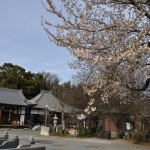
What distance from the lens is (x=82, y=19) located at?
9078 millimetres

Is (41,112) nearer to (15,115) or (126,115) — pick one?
(15,115)

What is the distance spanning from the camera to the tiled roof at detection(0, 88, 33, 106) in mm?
47625

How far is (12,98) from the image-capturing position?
161ft

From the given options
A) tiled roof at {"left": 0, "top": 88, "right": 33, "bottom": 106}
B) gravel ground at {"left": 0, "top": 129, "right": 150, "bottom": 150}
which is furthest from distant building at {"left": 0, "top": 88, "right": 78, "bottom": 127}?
gravel ground at {"left": 0, "top": 129, "right": 150, "bottom": 150}

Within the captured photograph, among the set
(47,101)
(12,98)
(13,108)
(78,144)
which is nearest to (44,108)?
(47,101)

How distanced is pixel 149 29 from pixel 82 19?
1.89 meters

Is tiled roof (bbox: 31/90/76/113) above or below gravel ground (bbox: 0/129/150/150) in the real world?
above

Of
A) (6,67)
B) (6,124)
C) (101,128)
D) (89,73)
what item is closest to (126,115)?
(101,128)

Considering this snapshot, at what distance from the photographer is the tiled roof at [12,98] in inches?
1875

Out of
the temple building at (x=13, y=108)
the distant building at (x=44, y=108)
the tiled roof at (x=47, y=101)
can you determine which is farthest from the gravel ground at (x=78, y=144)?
the tiled roof at (x=47, y=101)

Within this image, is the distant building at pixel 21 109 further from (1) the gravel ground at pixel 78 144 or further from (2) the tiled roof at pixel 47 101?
(1) the gravel ground at pixel 78 144

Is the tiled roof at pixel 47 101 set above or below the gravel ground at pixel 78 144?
above

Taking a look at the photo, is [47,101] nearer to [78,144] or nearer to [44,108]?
[44,108]

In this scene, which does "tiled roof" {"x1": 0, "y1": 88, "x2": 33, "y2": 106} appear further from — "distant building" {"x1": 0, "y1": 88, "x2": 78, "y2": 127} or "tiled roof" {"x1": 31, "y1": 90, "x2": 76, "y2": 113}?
"tiled roof" {"x1": 31, "y1": 90, "x2": 76, "y2": 113}
